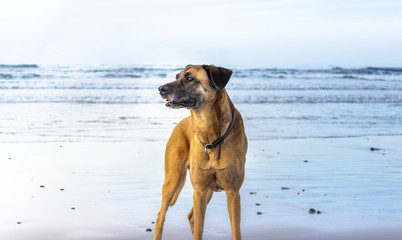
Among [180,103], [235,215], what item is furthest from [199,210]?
[180,103]

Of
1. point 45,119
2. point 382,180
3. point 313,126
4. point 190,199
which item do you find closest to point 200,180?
point 190,199

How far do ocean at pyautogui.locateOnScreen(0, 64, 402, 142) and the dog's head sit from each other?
667 centimetres

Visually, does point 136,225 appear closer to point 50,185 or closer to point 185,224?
point 185,224

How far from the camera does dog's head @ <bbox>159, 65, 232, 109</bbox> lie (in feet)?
12.6

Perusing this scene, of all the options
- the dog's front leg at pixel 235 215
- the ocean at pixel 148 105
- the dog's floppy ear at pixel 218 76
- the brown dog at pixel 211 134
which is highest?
the ocean at pixel 148 105

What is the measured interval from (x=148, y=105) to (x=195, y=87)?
13714mm

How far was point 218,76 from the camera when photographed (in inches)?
152

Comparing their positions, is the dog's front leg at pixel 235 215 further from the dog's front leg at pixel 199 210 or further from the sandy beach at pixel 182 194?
the sandy beach at pixel 182 194

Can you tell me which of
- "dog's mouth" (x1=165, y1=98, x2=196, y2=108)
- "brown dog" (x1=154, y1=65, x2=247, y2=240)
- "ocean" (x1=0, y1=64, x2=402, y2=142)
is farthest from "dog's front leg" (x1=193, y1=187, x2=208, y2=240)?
"ocean" (x1=0, y1=64, x2=402, y2=142)

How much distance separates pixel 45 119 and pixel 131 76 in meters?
16.6

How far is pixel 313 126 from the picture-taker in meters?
12.7

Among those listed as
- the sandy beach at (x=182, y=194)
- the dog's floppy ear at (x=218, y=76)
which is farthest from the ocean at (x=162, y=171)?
the dog's floppy ear at (x=218, y=76)

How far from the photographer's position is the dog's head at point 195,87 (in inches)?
151

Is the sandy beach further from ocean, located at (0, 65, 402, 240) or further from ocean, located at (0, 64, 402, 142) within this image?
ocean, located at (0, 64, 402, 142)
